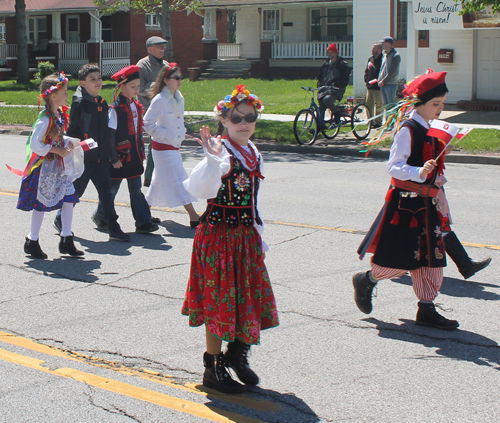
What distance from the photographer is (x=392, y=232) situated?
510cm

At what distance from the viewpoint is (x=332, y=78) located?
48.2ft

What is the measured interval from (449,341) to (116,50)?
36659 millimetres

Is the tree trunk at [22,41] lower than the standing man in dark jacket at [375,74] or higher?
higher

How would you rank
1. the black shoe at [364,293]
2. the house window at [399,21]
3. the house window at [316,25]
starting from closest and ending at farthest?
the black shoe at [364,293] → the house window at [399,21] → the house window at [316,25]

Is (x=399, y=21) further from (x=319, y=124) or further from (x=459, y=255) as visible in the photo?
(x=459, y=255)

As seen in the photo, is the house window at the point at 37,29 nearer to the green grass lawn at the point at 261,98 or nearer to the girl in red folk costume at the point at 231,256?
the green grass lawn at the point at 261,98

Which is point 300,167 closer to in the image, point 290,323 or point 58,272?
point 58,272

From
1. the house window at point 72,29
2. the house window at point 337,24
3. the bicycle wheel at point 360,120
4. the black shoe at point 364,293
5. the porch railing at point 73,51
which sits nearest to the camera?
the black shoe at point 364,293

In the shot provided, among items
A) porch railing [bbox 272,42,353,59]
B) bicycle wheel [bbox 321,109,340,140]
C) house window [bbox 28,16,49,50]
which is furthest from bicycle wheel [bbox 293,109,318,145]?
house window [bbox 28,16,49,50]

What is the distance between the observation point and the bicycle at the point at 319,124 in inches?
605

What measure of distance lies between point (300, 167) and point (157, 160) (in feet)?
16.6

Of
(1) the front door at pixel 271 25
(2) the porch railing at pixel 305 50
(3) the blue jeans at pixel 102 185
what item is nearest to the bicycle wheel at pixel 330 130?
(3) the blue jeans at pixel 102 185

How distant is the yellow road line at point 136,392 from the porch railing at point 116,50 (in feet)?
118

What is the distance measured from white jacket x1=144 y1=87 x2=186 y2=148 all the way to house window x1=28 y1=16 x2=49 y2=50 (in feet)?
116
